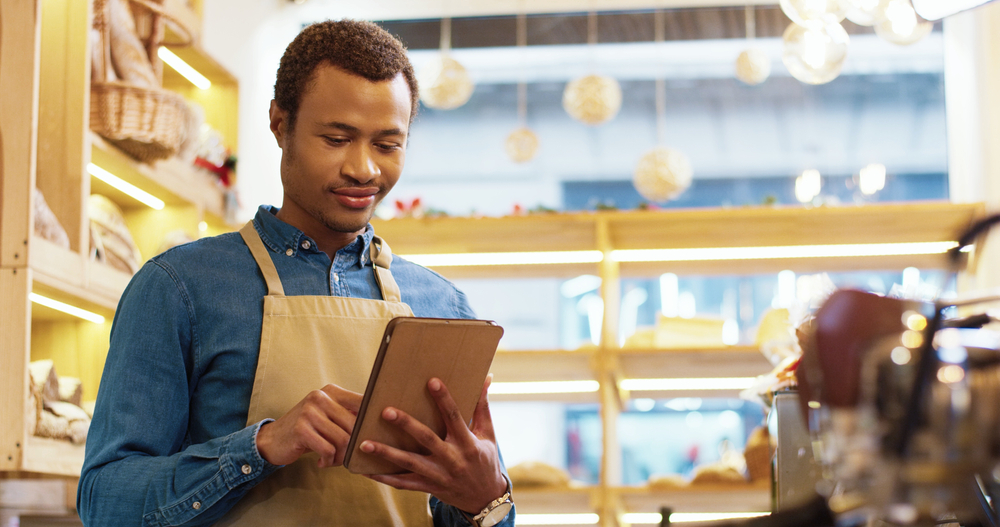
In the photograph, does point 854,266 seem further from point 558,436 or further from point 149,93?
point 149,93

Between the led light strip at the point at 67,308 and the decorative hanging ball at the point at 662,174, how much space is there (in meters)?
2.86

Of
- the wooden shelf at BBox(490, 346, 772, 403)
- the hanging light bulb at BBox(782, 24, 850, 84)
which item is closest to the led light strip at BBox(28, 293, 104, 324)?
the wooden shelf at BBox(490, 346, 772, 403)

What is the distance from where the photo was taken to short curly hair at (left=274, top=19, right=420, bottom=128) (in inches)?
56.5

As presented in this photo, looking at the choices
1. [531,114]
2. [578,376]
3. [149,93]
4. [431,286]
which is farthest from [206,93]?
[431,286]

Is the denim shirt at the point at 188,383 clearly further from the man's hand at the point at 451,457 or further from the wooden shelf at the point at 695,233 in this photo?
the wooden shelf at the point at 695,233

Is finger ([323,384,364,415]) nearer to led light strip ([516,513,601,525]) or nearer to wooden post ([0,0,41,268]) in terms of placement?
wooden post ([0,0,41,268])

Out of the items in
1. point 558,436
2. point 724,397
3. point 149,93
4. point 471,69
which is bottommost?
point 558,436

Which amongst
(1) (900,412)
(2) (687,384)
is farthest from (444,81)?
(1) (900,412)

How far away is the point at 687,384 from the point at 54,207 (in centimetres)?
316

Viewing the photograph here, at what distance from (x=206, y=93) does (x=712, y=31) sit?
10.1 ft

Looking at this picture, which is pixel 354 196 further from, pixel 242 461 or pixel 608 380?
pixel 608 380

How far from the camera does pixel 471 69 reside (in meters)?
6.54

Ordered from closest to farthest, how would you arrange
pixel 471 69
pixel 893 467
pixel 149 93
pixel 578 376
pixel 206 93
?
pixel 893 467, pixel 149 93, pixel 206 93, pixel 578 376, pixel 471 69

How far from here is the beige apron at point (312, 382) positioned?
1349mm
